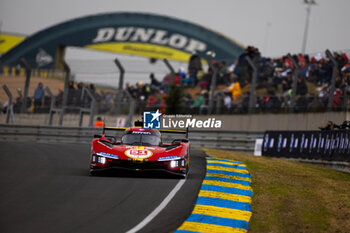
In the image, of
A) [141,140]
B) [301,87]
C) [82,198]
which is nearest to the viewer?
[82,198]

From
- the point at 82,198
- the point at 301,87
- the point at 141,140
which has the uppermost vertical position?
the point at 301,87

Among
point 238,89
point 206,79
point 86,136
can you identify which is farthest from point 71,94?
point 238,89

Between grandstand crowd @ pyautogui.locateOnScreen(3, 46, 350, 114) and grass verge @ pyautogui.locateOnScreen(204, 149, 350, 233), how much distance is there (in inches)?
211

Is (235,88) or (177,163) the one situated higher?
(235,88)

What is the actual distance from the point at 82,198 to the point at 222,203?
2216 millimetres

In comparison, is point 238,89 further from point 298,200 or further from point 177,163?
point 298,200

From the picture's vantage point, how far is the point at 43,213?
8.16 metres

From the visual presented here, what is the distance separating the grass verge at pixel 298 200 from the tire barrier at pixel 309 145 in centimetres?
137

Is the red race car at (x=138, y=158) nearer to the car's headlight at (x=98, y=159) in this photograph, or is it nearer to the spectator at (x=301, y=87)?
the car's headlight at (x=98, y=159)

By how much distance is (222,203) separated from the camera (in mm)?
9961

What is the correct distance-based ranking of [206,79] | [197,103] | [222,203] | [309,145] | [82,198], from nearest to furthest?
[82,198]
[222,203]
[309,145]
[197,103]
[206,79]

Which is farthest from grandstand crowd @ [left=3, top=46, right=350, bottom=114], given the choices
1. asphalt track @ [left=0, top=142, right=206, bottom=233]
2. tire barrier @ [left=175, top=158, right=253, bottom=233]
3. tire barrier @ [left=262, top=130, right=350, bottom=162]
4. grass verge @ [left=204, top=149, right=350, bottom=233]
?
asphalt track @ [left=0, top=142, right=206, bottom=233]

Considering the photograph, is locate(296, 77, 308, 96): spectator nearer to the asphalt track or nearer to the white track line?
the asphalt track

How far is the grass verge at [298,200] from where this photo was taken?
8.85 m
